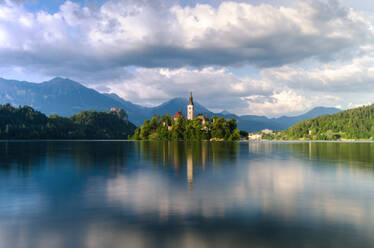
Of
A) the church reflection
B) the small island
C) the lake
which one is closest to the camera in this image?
the lake

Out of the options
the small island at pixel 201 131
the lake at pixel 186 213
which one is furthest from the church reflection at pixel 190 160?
the small island at pixel 201 131

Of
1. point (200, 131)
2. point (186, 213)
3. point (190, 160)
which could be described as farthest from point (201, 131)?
point (186, 213)

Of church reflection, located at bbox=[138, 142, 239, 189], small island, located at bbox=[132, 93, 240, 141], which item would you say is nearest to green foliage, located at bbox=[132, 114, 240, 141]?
small island, located at bbox=[132, 93, 240, 141]

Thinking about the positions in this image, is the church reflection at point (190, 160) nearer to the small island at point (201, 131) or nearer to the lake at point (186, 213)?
the lake at point (186, 213)

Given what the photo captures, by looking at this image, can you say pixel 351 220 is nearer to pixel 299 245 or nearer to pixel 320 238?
pixel 320 238

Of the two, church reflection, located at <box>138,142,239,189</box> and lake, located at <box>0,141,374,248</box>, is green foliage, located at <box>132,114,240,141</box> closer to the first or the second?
church reflection, located at <box>138,142,239,189</box>

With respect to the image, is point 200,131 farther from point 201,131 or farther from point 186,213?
point 186,213

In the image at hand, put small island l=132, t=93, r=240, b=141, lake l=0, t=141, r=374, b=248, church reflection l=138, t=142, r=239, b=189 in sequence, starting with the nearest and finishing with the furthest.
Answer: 1. lake l=0, t=141, r=374, b=248
2. church reflection l=138, t=142, r=239, b=189
3. small island l=132, t=93, r=240, b=141

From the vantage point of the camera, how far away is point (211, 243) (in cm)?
934

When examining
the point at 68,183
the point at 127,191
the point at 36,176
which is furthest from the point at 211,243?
the point at 36,176

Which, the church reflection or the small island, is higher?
the small island

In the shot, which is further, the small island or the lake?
the small island

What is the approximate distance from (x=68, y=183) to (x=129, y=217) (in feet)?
37.3

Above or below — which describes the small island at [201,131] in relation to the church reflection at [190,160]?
above
